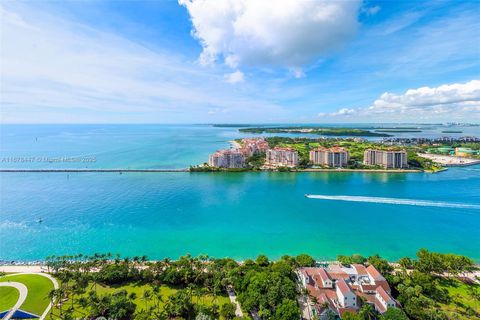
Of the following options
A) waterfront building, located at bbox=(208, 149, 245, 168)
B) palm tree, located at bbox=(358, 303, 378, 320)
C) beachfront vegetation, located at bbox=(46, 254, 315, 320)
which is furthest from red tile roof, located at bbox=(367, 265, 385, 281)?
waterfront building, located at bbox=(208, 149, 245, 168)

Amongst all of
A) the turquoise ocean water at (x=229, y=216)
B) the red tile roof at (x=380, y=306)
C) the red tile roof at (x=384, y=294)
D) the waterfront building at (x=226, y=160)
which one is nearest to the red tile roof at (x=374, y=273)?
the red tile roof at (x=384, y=294)

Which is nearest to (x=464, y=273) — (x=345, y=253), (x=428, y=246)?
(x=428, y=246)

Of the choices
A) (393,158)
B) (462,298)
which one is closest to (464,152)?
(393,158)

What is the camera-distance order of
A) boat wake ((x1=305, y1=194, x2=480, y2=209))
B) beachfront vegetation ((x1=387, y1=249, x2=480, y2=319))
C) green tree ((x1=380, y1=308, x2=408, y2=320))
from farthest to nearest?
boat wake ((x1=305, y1=194, x2=480, y2=209))
beachfront vegetation ((x1=387, y1=249, x2=480, y2=319))
green tree ((x1=380, y1=308, x2=408, y2=320))

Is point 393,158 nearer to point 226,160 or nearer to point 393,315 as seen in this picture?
point 226,160

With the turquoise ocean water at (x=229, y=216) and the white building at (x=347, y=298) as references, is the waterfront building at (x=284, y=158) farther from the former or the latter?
the white building at (x=347, y=298)

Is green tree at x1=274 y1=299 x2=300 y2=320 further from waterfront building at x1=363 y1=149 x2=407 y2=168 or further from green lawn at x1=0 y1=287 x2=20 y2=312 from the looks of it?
waterfront building at x1=363 y1=149 x2=407 y2=168

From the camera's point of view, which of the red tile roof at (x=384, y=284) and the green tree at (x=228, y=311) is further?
the red tile roof at (x=384, y=284)
